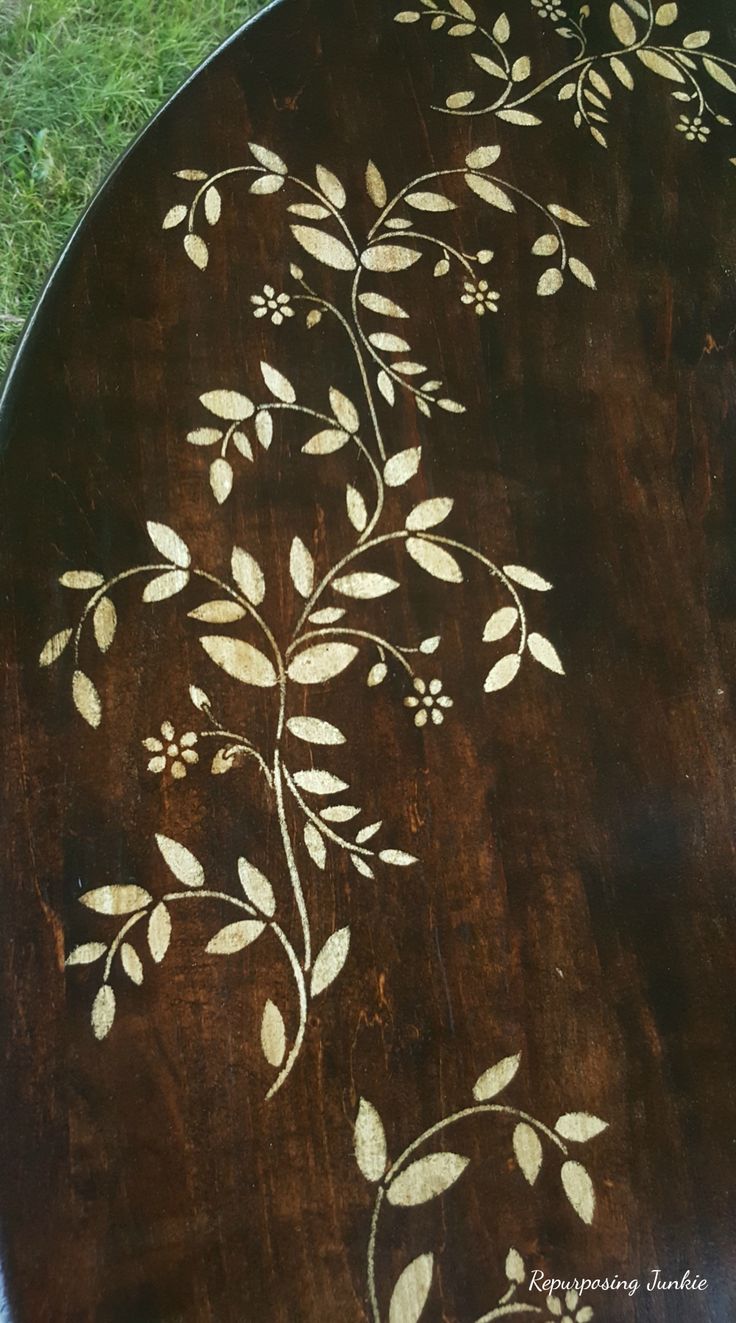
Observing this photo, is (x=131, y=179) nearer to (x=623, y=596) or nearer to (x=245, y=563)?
(x=245, y=563)

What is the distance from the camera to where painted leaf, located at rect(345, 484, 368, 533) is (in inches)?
34.2

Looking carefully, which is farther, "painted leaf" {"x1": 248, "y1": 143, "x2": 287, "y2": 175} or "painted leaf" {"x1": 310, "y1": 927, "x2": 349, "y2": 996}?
"painted leaf" {"x1": 248, "y1": 143, "x2": 287, "y2": 175}

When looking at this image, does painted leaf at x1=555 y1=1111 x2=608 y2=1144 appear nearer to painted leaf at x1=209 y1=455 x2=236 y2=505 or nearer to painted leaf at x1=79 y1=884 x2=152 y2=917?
painted leaf at x1=79 y1=884 x2=152 y2=917

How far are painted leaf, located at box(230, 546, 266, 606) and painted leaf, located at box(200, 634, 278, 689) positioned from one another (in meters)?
0.04

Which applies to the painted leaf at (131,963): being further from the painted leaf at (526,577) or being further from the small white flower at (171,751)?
the painted leaf at (526,577)

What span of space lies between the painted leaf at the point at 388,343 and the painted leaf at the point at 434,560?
0.17 m

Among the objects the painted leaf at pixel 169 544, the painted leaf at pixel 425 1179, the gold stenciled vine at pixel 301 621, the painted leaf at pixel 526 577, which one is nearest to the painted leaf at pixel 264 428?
the gold stenciled vine at pixel 301 621

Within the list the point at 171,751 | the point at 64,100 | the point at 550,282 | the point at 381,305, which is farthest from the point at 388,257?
the point at 64,100

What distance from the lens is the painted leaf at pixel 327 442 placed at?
88cm

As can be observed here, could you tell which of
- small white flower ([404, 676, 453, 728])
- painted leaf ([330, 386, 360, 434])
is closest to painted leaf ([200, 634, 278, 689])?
small white flower ([404, 676, 453, 728])

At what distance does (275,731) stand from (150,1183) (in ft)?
1.00

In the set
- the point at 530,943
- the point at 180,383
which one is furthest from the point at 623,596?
the point at 180,383

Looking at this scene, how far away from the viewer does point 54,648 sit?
77cm

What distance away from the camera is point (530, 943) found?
2.61ft
